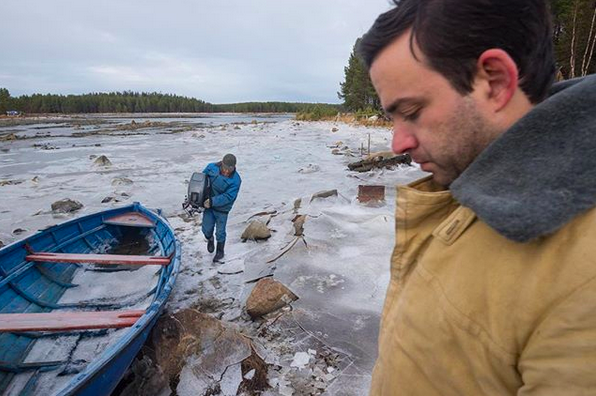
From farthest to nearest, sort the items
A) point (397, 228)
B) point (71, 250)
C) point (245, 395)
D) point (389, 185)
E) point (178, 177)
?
point (178, 177) → point (389, 185) → point (71, 250) → point (245, 395) → point (397, 228)

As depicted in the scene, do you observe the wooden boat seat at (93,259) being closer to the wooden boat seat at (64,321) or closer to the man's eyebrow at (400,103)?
the wooden boat seat at (64,321)

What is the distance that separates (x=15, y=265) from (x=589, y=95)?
6.33m

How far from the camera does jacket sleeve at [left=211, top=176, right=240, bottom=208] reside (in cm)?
587

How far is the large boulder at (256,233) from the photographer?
6.77m

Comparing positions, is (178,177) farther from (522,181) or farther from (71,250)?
(522,181)

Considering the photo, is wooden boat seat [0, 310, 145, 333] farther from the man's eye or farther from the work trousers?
Result: the man's eye

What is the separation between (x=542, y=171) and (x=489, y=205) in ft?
0.39

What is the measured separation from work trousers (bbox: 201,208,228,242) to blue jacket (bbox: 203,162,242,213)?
0.23 meters

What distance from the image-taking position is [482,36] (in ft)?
2.79

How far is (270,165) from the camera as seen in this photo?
1614 cm

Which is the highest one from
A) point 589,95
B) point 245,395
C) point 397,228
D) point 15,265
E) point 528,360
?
point 589,95

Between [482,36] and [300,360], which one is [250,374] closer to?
[300,360]

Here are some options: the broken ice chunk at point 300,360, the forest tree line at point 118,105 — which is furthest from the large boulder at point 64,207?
the forest tree line at point 118,105

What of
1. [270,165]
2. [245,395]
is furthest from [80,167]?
[245,395]
